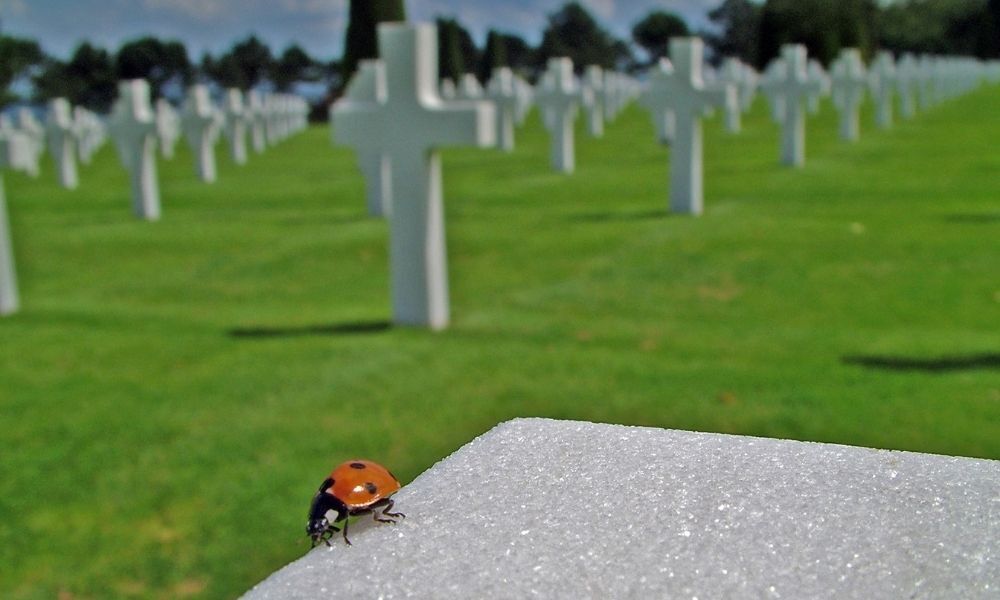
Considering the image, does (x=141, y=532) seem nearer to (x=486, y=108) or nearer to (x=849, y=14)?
(x=486, y=108)

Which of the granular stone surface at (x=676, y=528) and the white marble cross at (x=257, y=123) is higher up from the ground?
the white marble cross at (x=257, y=123)

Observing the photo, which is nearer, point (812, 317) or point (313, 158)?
point (812, 317)

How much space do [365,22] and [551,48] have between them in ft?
112

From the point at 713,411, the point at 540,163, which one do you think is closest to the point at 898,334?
the point at 713,411

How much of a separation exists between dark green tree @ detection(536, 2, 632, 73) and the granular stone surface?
56.2m

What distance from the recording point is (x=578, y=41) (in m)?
61.6

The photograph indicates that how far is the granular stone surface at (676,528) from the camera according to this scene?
1.82 meters

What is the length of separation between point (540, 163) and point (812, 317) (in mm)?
13369

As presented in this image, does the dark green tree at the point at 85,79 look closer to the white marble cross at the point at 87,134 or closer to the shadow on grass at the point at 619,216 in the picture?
the white marble cross at the point at 87,134

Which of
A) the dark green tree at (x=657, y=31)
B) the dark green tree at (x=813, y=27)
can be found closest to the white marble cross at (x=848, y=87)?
the dark green tree at (x=813, y=27)

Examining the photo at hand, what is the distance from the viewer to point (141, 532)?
4551mm

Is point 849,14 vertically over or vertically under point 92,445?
over

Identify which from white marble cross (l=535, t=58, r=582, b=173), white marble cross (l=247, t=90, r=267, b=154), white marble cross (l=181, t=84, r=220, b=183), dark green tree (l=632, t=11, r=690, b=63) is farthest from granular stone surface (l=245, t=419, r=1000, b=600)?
dark green tree (l=632, t=11, r=690, b=63)

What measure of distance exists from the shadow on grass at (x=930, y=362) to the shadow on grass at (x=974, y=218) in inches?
221
